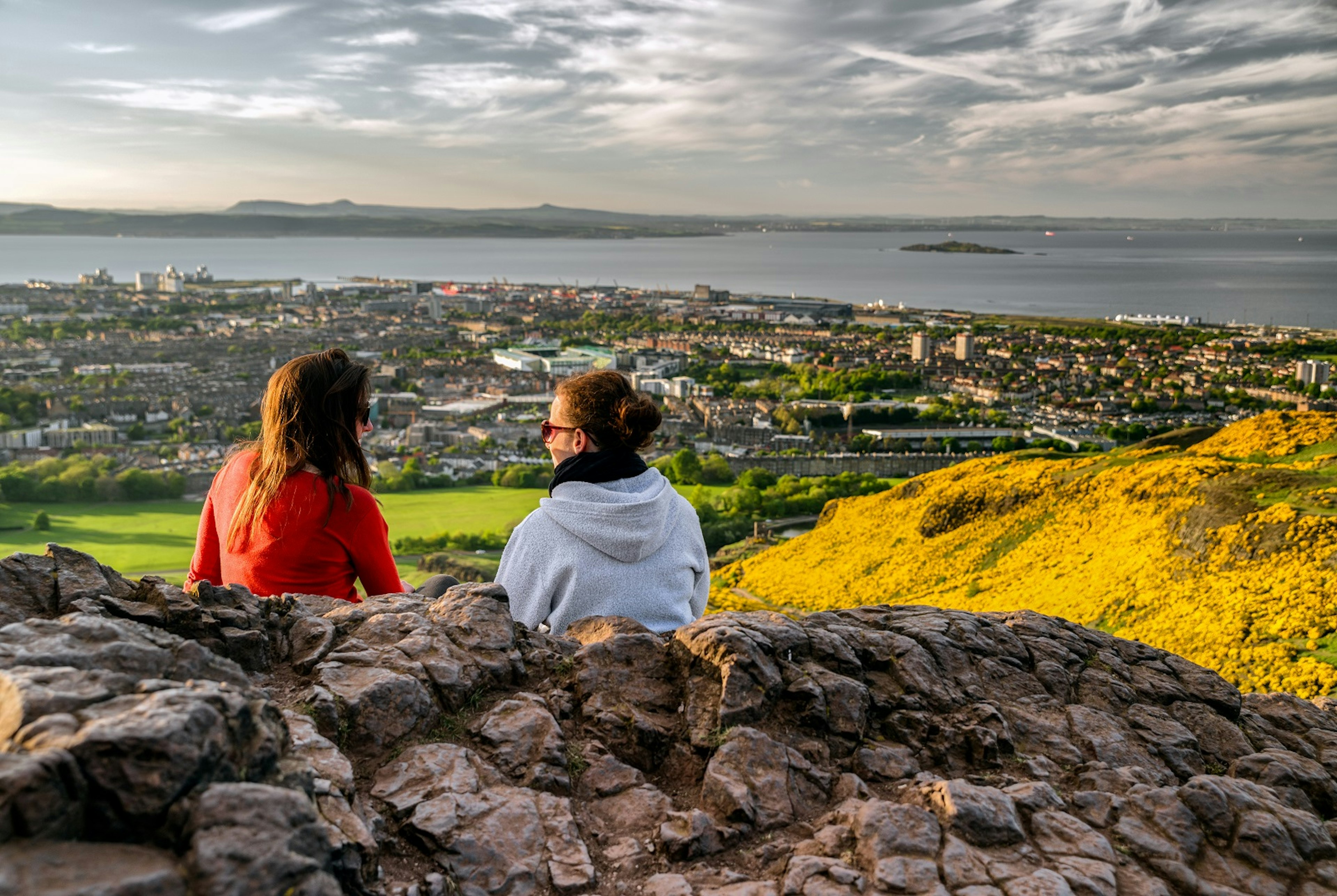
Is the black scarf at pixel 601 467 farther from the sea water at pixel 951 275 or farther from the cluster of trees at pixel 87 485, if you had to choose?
the sea water at pixel 951 275

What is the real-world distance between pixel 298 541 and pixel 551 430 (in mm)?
853

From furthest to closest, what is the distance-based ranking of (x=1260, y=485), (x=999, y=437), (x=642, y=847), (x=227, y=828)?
1. (x=999, y=437)
2. (x=1260, y=485)
3. (x=642, y=847)
4. (x=227, y=828)

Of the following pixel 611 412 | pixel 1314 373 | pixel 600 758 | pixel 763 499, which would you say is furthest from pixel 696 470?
pixel 600 758

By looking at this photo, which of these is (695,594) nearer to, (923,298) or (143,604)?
(143,604)

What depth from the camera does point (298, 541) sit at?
9.53ft

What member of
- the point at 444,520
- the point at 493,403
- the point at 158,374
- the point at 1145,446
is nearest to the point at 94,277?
the point at 158,374

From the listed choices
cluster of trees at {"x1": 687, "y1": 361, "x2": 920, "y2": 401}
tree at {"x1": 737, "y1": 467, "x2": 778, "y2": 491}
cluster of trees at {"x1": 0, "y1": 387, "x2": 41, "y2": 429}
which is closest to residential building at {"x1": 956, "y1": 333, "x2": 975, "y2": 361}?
cluster of trees at {"x1": 687, "y1": 361, "x2": 920, "y2": 401}

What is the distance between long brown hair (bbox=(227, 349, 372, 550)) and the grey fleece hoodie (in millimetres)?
582

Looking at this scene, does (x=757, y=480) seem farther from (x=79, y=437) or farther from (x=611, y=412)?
(x=79, y=437)

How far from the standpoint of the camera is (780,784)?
2252 mm

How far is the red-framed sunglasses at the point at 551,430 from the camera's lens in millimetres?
2826

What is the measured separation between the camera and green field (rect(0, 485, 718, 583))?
19.9 meters

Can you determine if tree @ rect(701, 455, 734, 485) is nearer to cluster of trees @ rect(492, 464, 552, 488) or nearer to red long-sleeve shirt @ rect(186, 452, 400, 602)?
cluster of trees @ rect(492, 464, 552, 488)

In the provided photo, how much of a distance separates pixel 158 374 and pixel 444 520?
115ft
